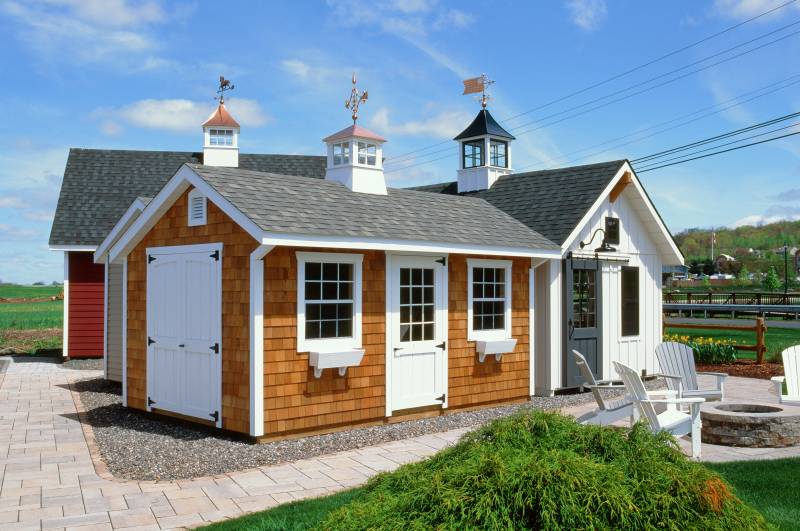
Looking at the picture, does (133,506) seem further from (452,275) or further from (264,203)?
(452,275)

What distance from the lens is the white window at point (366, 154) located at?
11656 millimetres

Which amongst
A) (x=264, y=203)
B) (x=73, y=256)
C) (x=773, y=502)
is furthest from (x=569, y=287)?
(x=73, y=256)

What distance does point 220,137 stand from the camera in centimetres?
1888

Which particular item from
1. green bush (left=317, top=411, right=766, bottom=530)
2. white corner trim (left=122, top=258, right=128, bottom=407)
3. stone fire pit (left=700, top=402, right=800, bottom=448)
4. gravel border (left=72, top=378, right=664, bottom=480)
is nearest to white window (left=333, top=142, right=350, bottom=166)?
white corner trim (left=122, top=258, right=128, bottom=407)

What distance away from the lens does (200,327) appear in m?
9.12

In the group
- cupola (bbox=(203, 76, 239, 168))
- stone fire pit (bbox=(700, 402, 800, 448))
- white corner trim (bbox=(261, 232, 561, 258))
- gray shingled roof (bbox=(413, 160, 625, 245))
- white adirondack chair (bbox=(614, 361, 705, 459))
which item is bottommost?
stone fire pit (bbox=(700, 402, 800, 448))

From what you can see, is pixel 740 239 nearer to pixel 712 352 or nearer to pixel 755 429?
pixel 712 352

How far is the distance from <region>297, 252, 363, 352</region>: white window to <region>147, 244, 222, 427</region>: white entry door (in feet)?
3.52

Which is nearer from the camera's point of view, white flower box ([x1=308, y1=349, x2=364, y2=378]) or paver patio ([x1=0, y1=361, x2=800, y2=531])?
paver patio ([x1=0, y1=361, x2=800, y2=531])

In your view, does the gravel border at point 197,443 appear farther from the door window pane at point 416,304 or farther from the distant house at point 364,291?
the door window pane at point 416,304

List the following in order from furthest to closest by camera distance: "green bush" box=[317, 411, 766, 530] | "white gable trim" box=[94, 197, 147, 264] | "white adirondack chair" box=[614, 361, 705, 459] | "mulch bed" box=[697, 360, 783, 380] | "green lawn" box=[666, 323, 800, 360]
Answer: "green lawn" box=[666, 323, 800, 360]
"mulch bed" box=[697, 360, 783, 380]
"white gable trim" box=[94, 197, 147, 264]
"white adirondack chair" box=[614, 361, 705, 459]
"green bush" box=[317, 411, 766, 530]

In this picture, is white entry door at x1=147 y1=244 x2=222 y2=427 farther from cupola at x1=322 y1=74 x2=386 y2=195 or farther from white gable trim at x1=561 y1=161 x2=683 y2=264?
white gable trim at x1=561 y1=161 x2=683 y2=264

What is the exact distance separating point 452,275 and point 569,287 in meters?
2.79

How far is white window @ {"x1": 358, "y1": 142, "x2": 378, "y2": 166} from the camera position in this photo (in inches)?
459
